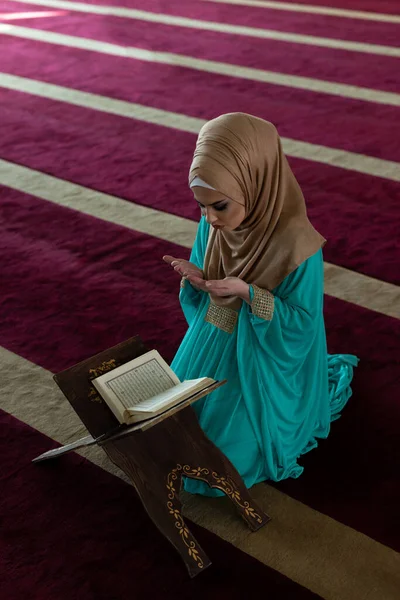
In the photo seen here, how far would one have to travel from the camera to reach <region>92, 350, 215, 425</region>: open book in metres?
2.03

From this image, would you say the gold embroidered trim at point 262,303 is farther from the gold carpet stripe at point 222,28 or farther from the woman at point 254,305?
the gold carpet stripe at point 222,28

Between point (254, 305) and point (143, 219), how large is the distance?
1.90 meters

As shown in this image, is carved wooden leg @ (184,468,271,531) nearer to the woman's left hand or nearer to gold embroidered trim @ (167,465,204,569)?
gold embroidered trim @ (167,465,204,569)

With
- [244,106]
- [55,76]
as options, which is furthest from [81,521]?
[55,76]

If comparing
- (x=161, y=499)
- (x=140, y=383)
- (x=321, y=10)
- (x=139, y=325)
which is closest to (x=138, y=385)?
(x=140, y=383)

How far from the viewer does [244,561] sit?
2.10m

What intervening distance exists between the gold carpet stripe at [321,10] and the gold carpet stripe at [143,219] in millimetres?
3603

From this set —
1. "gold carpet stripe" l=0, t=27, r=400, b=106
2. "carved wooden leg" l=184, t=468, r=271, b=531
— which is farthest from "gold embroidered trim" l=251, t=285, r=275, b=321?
"gold carpet stripe" l=0, t=27, r=400, b=106

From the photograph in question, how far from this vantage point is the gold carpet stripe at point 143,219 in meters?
3.21

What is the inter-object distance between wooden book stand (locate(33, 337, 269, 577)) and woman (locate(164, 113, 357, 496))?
0.14 meters

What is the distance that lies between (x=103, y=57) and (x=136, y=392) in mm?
4607

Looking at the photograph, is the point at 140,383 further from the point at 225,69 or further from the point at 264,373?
the point at 225,69

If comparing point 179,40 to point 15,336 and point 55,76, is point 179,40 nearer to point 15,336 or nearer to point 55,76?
point 55,76

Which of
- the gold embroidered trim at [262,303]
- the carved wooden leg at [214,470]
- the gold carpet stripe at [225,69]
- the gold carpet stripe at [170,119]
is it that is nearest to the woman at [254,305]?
the gold embroidered trim at [262,303]
